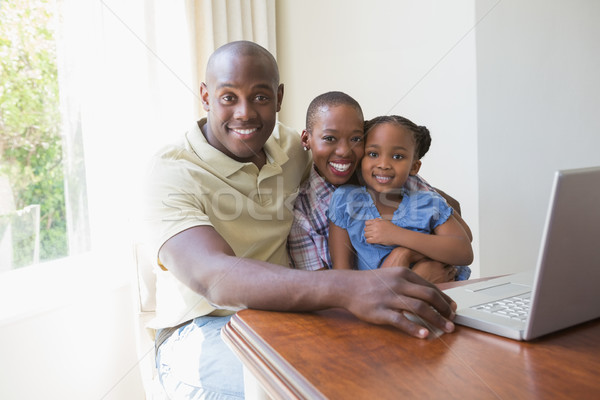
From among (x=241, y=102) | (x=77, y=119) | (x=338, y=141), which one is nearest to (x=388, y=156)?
(x=338, y=141)

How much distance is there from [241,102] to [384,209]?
51 centimetres

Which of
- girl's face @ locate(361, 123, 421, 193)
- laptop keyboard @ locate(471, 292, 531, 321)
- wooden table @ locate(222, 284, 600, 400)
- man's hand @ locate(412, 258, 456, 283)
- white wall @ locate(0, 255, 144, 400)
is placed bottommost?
white wall @ locate(0, 255, 144, 400)

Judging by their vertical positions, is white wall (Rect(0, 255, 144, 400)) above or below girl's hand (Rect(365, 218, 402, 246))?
below

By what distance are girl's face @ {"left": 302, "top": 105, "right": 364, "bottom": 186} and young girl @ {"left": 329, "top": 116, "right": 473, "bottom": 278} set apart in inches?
1.2

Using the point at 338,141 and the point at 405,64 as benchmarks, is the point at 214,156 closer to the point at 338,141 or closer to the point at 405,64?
the point at 338,141

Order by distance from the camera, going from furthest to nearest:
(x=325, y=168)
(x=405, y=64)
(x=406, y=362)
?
(x=405, y=64) → (x=325, y=168) → (x=406, y=362)

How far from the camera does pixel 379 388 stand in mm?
537

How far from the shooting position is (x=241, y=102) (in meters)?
1.35

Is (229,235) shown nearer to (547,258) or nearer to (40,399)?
(547,258)

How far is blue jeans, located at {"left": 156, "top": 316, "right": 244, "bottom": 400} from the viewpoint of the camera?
1.12m

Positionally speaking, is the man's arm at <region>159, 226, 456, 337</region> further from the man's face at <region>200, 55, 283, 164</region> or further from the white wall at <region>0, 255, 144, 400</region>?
the white wall at <region>0, 255, 144, 400</region>

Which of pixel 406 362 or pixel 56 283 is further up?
pixel 406 362

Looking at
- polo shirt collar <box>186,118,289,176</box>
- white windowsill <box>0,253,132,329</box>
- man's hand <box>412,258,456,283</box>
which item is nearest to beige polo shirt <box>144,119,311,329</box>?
polo shirt collar <box>186,118,289,176</box>

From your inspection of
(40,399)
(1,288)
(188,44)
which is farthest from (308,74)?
(40,399)
